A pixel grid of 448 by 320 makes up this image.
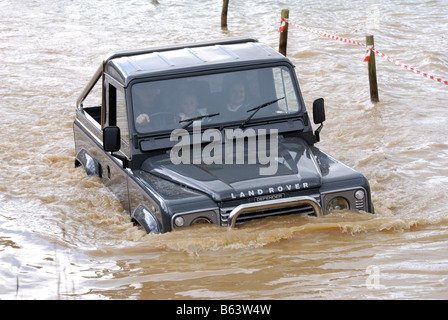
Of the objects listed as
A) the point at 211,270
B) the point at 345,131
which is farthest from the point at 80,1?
the point at 211,270

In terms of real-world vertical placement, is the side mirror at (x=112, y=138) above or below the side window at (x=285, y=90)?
below

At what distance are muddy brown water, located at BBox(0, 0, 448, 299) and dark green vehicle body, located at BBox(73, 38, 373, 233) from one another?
0.19 metres

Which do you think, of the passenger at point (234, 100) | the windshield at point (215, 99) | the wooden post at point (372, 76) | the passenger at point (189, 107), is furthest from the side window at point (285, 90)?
the wooden post at point (372, 76)

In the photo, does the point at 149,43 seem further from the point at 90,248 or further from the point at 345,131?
the point at 90,248

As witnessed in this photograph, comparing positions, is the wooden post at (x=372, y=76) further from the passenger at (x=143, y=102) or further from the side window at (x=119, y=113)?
the passenger at (x=143, y=102)

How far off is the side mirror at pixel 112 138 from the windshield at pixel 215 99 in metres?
0.22

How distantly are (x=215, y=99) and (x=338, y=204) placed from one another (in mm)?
1511

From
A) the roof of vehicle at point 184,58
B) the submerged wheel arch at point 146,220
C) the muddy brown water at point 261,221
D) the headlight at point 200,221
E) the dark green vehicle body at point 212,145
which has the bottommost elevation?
the muddy brown water at point 261,221

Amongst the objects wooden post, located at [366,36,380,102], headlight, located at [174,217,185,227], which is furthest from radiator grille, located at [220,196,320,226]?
wooden post, located at [366,36,380,102]

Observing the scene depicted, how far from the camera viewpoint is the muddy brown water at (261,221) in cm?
582

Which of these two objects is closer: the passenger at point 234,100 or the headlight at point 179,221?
the headlight at point 179,221

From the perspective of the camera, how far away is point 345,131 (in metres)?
11.7

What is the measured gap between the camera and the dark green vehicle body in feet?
20.9
